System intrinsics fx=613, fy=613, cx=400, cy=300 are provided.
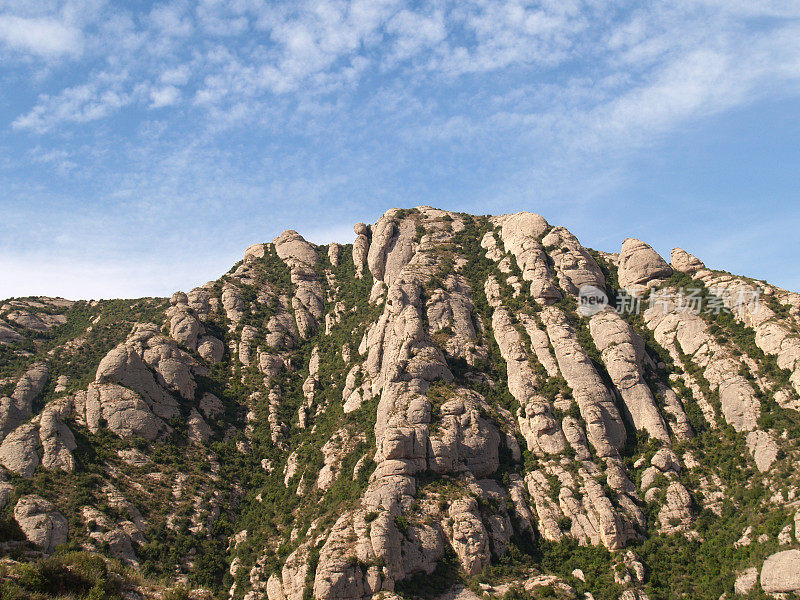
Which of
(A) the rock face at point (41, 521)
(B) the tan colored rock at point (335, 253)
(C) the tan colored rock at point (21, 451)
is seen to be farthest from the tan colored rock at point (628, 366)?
(C) the tan colored rock at point (21, 451)

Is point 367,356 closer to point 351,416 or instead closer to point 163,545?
point 351,416

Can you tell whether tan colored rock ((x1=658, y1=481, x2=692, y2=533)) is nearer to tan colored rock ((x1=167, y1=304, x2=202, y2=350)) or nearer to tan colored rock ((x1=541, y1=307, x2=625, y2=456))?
tan colored rock ((x1=541, y1=307, x2=625, y2=456))

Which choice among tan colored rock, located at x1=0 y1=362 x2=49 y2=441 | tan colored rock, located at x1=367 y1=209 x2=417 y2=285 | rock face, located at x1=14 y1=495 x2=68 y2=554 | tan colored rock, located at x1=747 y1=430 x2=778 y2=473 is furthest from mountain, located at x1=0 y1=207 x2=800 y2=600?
tan colored rock, located at x1=367 y1=209 x2=417 y2=285

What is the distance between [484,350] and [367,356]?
20349 millimetres

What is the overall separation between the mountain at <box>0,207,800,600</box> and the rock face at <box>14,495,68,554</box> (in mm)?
210

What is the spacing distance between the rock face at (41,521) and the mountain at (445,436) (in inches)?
8.3

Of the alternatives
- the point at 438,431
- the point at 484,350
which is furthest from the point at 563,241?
A: the point at 438,431

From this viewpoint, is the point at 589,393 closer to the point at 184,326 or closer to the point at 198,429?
the point at 198,429

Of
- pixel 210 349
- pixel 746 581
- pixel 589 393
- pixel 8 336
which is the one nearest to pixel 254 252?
pixel 210 349

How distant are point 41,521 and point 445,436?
49.4 metres

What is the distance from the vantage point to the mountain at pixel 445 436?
7038 cm

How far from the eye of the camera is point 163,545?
76.2 m

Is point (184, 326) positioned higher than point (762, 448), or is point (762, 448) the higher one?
point (184, 326)

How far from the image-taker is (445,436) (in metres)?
82.0
